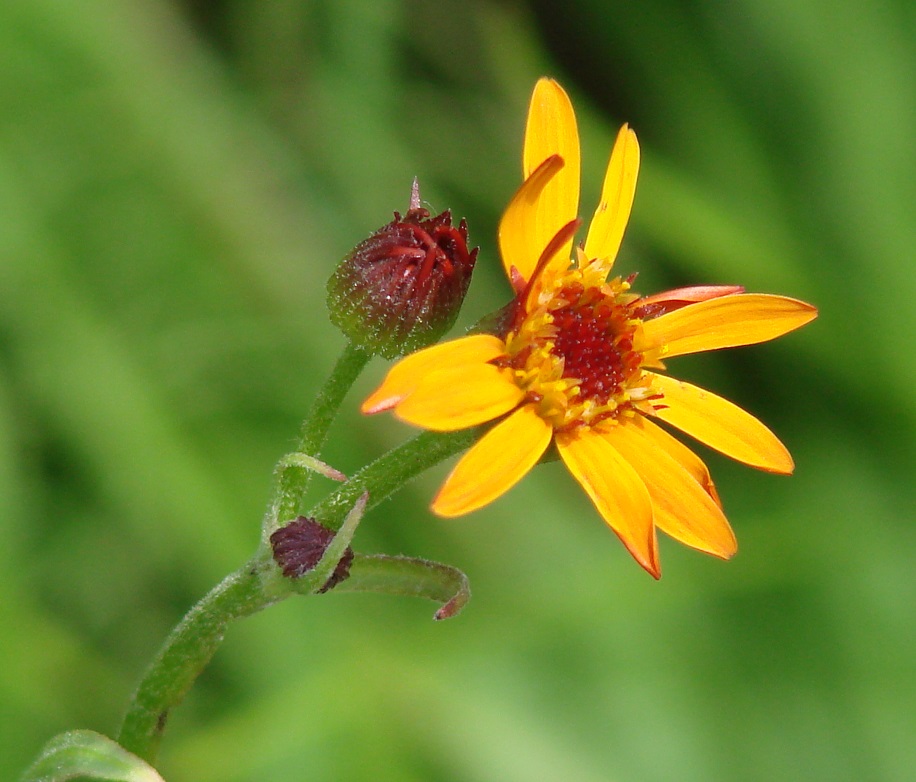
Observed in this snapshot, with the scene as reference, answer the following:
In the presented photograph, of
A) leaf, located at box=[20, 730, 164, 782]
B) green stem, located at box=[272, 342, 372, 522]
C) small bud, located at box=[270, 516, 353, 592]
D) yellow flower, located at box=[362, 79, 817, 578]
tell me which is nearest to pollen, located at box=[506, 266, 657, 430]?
yellow flower, located at box=[362, 79, 817, 578]

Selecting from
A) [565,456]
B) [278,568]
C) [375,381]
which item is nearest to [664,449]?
[565,456]

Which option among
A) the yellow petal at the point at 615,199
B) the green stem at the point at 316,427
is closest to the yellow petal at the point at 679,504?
the yellow petal at the point at 615,199

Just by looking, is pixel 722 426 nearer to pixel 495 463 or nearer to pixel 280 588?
pixel 495 463

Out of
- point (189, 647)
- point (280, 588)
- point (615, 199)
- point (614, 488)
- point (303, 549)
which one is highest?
point (615, 199)

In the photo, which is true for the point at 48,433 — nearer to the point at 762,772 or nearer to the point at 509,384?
the point at 509,384

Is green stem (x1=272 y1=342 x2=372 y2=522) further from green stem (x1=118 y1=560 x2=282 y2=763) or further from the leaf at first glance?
the leaf

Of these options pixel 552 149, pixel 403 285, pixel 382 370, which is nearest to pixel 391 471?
pixel 403 285
